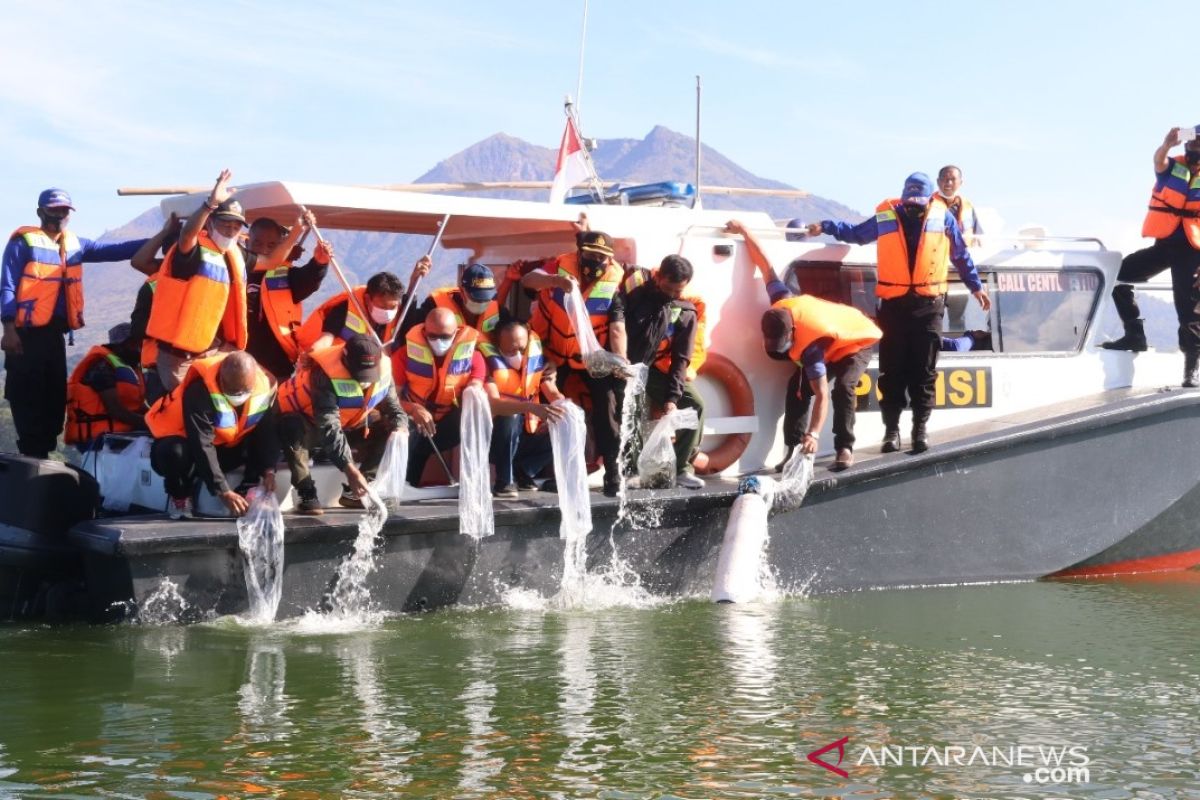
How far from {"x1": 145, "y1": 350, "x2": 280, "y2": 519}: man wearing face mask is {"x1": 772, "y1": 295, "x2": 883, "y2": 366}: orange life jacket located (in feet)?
8.53

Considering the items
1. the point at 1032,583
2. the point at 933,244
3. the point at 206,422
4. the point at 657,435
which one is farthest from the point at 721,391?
the point at 206,422

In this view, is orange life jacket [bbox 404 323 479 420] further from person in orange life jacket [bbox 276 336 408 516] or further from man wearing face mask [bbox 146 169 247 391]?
man wearing face mask [bbox 146 169 247 391]

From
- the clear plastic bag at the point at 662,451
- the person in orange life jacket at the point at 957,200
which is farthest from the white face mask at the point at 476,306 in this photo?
the person in orange life jacket at the point at 957,200

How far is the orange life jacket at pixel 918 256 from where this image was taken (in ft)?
25.7

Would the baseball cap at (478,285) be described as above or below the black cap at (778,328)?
above

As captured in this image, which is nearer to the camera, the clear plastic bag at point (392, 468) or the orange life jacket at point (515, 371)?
the clear plastic bag at point (392, 468)

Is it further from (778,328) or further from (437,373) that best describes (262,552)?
(778,328)

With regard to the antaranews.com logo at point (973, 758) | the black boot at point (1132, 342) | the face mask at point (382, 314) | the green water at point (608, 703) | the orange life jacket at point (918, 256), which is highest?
the orange life jacket at point (918, 256)

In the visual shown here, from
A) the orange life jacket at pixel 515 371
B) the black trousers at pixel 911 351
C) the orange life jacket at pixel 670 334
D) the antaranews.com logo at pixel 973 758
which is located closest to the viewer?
the antaranews.com logo at pixel 973 758

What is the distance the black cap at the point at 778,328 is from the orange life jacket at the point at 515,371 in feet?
3.85

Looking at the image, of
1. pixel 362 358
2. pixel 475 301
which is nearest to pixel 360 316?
pixel 362 358

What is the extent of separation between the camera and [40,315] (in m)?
7.65

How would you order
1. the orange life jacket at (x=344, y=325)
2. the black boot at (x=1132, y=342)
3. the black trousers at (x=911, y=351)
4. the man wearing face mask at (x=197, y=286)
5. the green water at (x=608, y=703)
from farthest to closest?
the black boot at (x=1132, y=342)
the black trousers at (x=911, y=351)
the orange life jacket at (x=344, y=325)
the man wearing face mask at (x=197, y=286)
the green water at (x=608, y=703)

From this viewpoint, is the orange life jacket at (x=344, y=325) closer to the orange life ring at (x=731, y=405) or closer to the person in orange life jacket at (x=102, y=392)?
the person in orange life jacket at (x=102, y=392)
